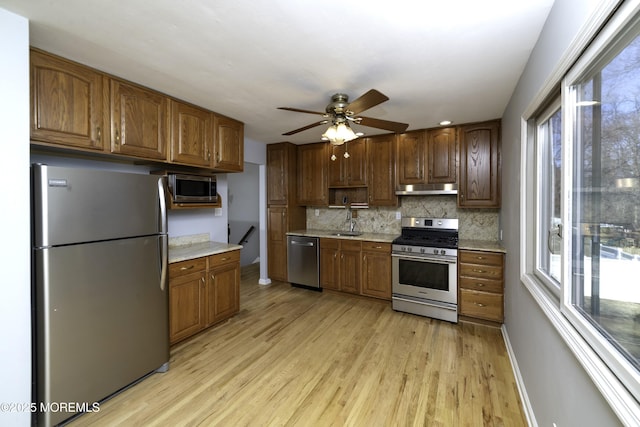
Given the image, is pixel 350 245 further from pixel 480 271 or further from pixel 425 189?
pixel 480 271

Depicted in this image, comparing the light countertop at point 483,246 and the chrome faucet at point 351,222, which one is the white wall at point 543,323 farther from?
the chrome faucet at point 351,222

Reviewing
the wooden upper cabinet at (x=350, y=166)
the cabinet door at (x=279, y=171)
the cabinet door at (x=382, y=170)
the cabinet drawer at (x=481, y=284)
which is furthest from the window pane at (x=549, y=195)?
the cabinet door at (x=279, y=171)

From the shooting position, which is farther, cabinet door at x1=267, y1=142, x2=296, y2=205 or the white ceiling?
cabinet door at x1=267, y1=142, x2=296, y2=205

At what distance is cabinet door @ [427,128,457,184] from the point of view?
350cm

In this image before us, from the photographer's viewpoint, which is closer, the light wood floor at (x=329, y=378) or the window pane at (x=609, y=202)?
the window pane at (x=609, y=202)

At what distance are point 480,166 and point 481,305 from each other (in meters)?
1.68

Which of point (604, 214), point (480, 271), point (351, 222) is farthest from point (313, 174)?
point (604, 214)

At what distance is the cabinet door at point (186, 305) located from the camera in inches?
100

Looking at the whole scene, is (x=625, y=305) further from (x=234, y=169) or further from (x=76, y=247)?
(x=234, y=169)

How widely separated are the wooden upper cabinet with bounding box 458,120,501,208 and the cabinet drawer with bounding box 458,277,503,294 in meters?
0.92

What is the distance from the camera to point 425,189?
11.9 ft

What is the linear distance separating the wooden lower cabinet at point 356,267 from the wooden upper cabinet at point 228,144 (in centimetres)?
178

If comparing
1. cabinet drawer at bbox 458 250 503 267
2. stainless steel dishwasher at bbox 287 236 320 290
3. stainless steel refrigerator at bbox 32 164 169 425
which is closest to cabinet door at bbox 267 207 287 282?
stainless steel dishwasher at bbox 287 236 320 290

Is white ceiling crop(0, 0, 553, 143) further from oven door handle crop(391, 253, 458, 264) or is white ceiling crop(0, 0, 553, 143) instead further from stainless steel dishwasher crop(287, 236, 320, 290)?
stainless steel dishwasher crop(287, 236, 320, 290)
